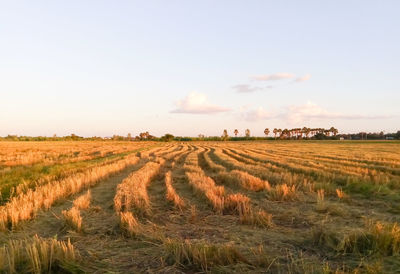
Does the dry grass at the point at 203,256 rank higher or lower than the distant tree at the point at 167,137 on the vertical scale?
lower

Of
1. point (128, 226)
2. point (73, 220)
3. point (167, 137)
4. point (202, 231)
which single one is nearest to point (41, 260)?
point (128, 226)

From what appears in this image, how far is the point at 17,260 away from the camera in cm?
357

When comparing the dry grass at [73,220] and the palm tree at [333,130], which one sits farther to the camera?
the palm tree at [333,130]

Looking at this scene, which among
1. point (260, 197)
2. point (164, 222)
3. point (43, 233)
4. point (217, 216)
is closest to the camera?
point (43, 233)

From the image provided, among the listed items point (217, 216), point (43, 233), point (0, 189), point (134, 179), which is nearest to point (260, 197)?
point (217, 216)

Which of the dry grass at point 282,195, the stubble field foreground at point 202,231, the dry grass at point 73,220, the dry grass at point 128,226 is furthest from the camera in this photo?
the dry grass at point 282,195

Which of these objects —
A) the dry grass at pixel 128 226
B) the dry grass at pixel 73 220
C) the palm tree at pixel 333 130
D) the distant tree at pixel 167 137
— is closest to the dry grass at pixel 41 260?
the dry grass at pixel 128 226

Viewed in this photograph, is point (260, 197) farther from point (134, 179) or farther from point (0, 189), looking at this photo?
point (0, 189)

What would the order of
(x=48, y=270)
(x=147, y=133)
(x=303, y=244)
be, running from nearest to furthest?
(x=48, y=270), (x=303, y=244), (x=147, y=133)

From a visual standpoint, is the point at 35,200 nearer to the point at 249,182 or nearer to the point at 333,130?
the point at 249,182

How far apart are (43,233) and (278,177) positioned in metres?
8.41

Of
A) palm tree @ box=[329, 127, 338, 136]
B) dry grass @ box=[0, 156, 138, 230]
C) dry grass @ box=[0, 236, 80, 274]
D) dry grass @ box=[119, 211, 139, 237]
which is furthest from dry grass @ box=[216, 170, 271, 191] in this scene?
palm tree @ box=[329, 127, 338, 136]

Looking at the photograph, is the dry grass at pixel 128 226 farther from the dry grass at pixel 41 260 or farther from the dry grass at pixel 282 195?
the dry grass at pixel 282 195

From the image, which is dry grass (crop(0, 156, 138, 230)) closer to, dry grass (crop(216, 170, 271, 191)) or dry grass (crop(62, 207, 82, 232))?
dry grass (crop(62, 207, 82, 232))
